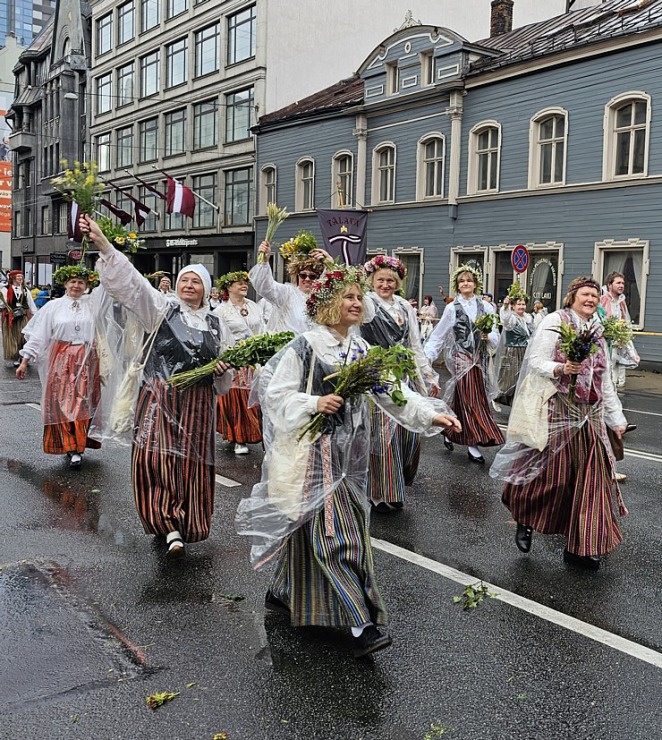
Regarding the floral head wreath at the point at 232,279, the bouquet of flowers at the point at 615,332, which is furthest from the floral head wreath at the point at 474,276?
the floral head wreath at the point at 232,279

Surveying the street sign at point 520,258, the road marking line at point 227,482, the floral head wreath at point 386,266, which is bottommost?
the road marking line at point 227,482

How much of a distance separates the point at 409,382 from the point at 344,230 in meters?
13.9

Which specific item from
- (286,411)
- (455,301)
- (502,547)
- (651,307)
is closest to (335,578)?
(286,411)

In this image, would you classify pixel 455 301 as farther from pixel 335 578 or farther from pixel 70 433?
pixel 335 578

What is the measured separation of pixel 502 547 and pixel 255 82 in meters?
31.5

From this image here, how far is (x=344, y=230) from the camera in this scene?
2025 cm

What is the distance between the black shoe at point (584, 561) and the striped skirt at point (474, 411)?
3376 millimetres

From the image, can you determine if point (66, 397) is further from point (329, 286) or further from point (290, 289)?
point (329, 286)

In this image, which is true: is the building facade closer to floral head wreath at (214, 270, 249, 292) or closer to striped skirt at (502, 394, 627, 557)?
floral head wreath at (214, 270, 249, 292)

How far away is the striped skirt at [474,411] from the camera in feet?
28.9

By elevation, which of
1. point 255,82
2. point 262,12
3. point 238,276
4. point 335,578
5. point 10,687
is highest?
point 262,12

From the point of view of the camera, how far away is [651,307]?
20172 millimetres

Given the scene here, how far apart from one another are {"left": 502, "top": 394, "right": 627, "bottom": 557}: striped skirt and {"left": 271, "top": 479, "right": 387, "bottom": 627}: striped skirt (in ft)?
5.89

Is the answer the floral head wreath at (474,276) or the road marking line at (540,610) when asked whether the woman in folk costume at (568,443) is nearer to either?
the road marking line at (540,610)
